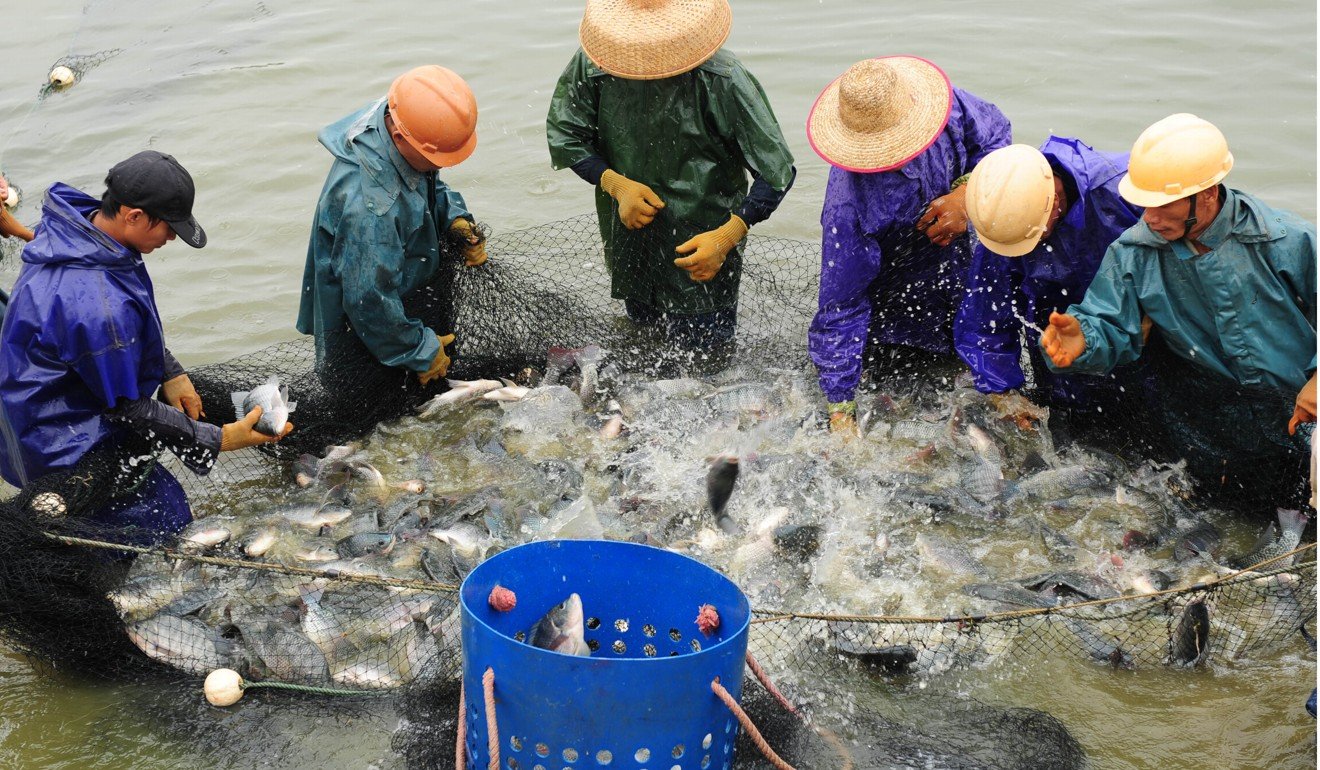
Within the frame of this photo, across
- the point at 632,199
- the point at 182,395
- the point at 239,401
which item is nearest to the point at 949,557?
the point at 632,199

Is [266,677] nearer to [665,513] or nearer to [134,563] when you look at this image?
[134,563]

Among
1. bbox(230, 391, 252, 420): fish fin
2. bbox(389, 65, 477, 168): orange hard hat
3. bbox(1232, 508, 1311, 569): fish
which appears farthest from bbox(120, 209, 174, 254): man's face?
bbox(1232, 508, 1311, 569): fish

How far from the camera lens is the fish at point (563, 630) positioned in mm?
3193

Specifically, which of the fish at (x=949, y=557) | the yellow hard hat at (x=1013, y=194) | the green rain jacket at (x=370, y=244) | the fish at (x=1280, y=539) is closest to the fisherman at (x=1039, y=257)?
the yellow hard hat at (x=1013, y=194)

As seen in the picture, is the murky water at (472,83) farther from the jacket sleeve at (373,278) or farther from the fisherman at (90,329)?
the fisherman at (90,329)

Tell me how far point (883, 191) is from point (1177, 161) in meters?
1.27

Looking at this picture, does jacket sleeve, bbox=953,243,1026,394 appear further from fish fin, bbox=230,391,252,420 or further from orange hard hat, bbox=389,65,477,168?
fish fin, bbox=230,391,252,420

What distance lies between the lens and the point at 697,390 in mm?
5586

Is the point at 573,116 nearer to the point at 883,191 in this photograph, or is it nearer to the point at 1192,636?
the point at 883,191

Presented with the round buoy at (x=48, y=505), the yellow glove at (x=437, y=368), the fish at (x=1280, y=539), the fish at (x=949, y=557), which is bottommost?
the fish at (x=949, y=557)

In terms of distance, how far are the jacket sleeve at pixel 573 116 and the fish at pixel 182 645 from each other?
262 centimetres

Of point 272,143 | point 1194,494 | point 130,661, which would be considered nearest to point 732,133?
point 1194,494

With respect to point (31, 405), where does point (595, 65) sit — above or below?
above

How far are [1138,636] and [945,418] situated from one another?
152 centimetres
